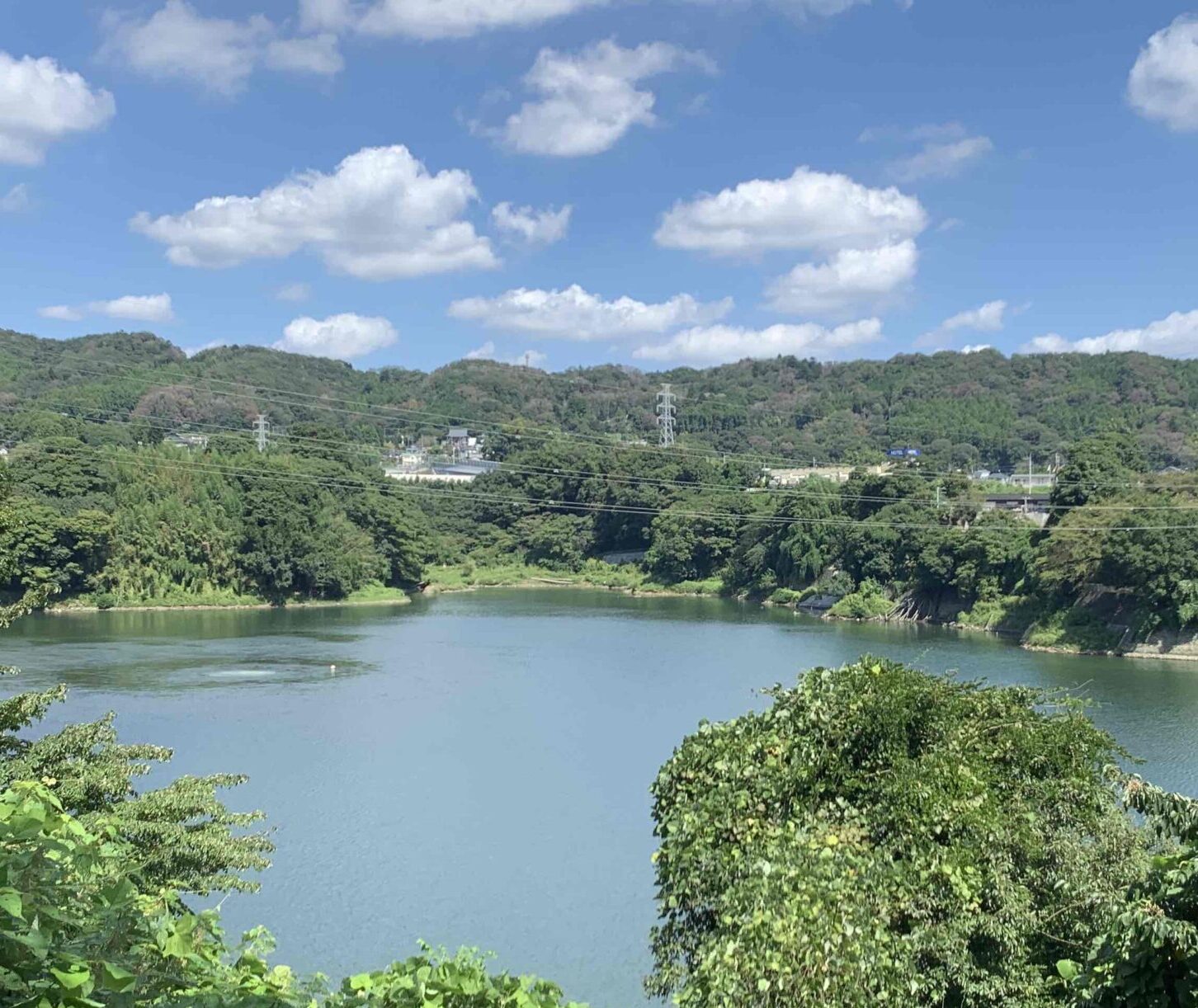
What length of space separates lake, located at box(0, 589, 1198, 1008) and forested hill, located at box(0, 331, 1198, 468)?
2606 cm

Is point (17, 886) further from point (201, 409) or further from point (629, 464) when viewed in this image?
point (201, 409)

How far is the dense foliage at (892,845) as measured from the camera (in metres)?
5.00

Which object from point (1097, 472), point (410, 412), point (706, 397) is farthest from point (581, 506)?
point (706, 397)

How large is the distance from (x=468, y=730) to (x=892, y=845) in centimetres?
1269

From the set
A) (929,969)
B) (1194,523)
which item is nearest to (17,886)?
(929,969)

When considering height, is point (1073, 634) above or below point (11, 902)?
below

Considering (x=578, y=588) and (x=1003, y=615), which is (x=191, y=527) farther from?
(x=1003, y=615)

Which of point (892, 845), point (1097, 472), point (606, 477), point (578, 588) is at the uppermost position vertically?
point (606, 477)

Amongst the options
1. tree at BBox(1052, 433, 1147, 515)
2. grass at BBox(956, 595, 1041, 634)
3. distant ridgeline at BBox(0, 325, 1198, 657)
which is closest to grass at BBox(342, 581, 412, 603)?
distant ridgeline at BBox(0, 325, 1198, 657)

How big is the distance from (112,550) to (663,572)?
20.9 metres

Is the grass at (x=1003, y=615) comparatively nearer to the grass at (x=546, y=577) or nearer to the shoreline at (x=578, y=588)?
the shoreline at (x=578, y=588)

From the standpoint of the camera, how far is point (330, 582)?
38.8 meters

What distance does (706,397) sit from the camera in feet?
267

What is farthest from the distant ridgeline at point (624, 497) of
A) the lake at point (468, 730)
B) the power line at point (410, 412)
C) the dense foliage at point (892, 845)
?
the dense foliage at point (892, 845)
